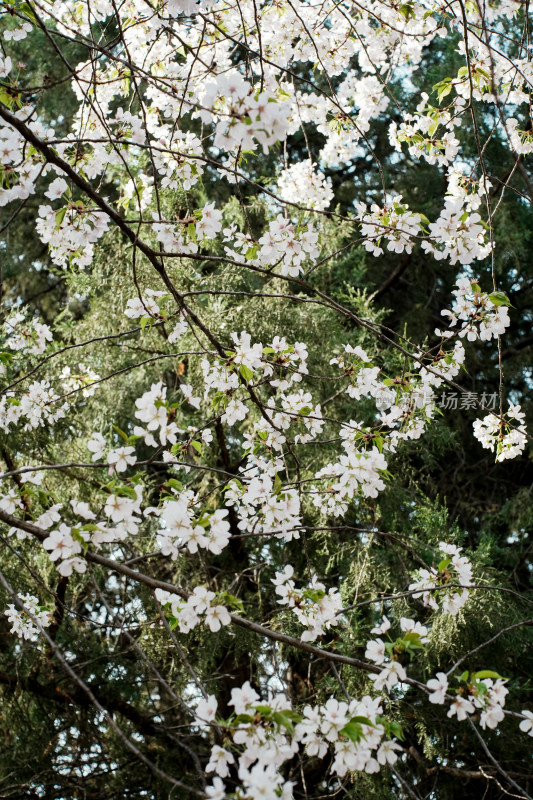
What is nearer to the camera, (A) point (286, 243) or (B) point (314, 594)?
(B) point (314, 594)

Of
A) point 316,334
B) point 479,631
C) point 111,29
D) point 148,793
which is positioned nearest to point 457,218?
point 316,334

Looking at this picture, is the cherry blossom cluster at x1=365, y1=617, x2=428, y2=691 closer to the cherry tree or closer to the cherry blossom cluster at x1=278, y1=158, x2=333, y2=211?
the cherry tree

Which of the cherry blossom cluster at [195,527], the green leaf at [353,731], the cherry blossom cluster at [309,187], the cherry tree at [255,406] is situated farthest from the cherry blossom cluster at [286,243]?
the green leaf at [353,731]

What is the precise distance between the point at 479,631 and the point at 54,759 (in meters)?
2.11

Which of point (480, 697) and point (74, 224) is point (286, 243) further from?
point (480, 697)

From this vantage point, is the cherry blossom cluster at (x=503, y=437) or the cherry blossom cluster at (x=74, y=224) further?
the cherry blossom cluster at (x=503, y=437)

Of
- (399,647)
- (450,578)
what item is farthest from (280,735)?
(450,578)

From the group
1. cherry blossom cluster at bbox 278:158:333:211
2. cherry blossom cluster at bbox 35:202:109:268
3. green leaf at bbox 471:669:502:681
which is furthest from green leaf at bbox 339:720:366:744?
cherry blossom cluster at bbox 278:158:333:211

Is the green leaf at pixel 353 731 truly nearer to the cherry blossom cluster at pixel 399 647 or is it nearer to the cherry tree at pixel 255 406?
the cherry tree at pixel 255 406

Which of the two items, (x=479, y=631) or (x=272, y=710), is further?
(x=479, y=631)

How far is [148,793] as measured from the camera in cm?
338

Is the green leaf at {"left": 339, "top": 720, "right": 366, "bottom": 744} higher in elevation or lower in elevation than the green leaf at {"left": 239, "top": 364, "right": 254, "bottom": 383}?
lower

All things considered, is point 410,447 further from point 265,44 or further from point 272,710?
point 272,710

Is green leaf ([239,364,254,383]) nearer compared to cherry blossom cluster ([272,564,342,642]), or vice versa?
cherry blossom cluster ([272,564,342,642])
